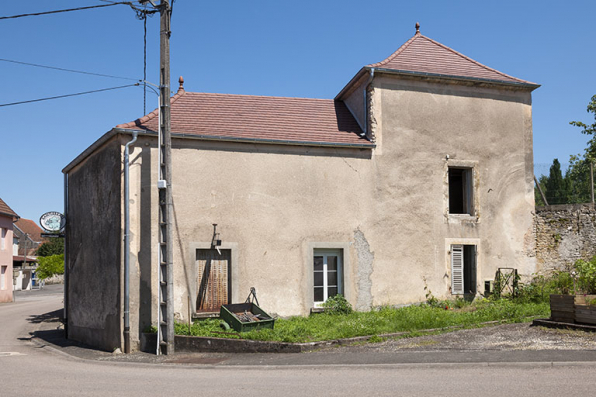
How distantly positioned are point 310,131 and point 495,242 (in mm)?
6170

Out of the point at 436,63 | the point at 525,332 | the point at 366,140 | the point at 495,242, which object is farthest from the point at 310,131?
the point at 525,332

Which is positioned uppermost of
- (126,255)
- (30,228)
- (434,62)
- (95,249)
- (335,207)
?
(434,62)

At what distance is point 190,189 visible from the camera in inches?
561

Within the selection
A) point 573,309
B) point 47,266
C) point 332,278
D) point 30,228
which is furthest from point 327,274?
point 30,228

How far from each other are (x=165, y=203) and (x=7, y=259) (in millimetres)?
29530

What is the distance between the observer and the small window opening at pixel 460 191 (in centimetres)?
1653

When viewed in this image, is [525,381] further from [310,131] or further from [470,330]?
[310,131]

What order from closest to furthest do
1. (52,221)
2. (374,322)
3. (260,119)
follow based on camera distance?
1. (374,322)
2. (260,119)
3. (52,221)

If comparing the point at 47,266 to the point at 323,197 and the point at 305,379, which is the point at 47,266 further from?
the point at 305,379

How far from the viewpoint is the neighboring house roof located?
1630 centimetres

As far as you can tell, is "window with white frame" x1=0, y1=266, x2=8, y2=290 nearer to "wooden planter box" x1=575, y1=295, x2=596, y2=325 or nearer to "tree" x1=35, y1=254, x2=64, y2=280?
"tree" x1=35, y1=254, x2=64, y2=280

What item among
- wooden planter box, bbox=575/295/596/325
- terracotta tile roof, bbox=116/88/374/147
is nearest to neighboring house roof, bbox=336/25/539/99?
terracotta tile roof, bbox=116/88/374/147

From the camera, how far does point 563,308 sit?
469 inches

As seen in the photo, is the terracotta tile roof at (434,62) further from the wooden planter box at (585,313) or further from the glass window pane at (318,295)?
the wooden planter box at (585,313)
